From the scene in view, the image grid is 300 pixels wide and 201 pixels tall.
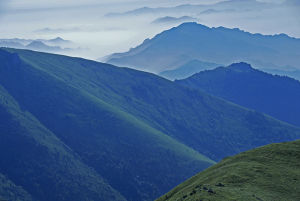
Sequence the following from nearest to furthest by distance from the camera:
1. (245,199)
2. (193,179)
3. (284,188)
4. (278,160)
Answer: (245,199) < (284,188) < (278,160) < (193,179)

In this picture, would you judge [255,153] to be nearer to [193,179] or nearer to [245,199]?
[193,179]

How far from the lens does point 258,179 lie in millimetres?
115062

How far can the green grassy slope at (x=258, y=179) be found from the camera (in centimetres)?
9981

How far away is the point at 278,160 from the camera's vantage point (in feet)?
451

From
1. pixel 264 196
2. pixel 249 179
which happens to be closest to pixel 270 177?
pixel 249 179

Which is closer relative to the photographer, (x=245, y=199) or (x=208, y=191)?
(x=245, y=199)

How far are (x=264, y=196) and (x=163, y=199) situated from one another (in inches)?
1683

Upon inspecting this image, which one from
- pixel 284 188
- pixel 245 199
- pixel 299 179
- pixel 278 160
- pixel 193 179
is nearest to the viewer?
pixel 245 199

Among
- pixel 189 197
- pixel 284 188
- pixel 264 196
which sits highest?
pixel 284 188

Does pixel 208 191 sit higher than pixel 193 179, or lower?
lower

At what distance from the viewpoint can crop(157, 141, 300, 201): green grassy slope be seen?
3930 inches

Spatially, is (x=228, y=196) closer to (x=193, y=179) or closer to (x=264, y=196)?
(x=264, y=196)

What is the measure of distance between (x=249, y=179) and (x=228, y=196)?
824 inches

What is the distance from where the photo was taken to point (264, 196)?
100375mm
